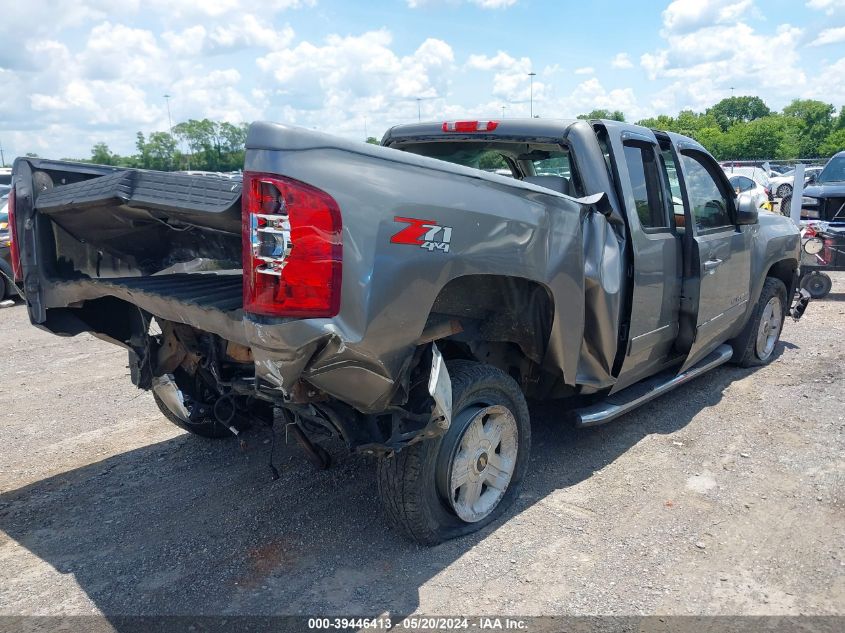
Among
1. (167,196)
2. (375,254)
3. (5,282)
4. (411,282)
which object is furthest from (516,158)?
(5,282)

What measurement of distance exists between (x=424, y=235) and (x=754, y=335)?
Answer: 4445 mm

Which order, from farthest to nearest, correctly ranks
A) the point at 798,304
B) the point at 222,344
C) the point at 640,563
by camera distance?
the point at 798,304
the point at 222,344
the point at 640,563

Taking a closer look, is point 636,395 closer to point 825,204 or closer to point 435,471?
point 435,471

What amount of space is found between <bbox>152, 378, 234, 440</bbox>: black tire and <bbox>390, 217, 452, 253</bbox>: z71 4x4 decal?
7.60ft

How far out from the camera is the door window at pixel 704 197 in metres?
4.82

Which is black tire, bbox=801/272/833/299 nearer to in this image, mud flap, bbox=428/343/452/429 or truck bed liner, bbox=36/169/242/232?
mud flap, bbox=428/343/452/429

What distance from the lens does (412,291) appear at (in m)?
2.68

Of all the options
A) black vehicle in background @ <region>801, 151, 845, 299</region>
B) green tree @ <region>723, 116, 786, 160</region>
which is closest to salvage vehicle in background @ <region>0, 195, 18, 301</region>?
black vehicle in background @ <region>801, 151, 845, 299</region>

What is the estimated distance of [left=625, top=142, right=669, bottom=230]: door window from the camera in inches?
167

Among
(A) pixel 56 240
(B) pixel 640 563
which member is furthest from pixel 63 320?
(B) pixel 640 563

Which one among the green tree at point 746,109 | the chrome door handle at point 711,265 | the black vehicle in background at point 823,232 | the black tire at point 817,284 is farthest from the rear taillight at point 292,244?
the green tree at point 746,109

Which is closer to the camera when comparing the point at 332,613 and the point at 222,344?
the point at 332,613

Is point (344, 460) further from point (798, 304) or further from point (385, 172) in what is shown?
A: point (798, 304)

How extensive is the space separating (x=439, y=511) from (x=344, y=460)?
1.20 metres
